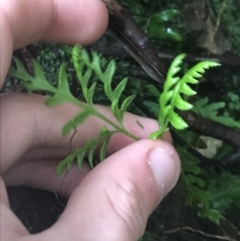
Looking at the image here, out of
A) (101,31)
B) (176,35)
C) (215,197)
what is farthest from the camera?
(176,35)

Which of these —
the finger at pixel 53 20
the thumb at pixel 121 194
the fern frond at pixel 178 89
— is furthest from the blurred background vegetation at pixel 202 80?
the fern frond at pixel 178 89

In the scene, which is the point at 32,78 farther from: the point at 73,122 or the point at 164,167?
the point at 164,167

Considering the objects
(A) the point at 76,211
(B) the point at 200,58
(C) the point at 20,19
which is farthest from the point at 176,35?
(A) the point at 76,211

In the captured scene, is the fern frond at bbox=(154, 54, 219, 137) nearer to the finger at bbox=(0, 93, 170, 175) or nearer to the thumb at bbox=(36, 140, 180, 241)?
the thumb at bbox=(36, 140, 180, 241)

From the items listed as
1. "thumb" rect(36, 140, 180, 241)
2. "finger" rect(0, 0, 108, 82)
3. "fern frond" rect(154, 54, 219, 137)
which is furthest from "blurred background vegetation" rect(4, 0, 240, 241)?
"fern frond" rect(154, 54, 219, 137)

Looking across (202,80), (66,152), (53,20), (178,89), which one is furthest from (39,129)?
(202,80)

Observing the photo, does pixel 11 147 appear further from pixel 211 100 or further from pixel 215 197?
pixel 211 100

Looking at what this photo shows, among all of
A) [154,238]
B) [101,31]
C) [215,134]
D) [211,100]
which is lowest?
[154,238]
